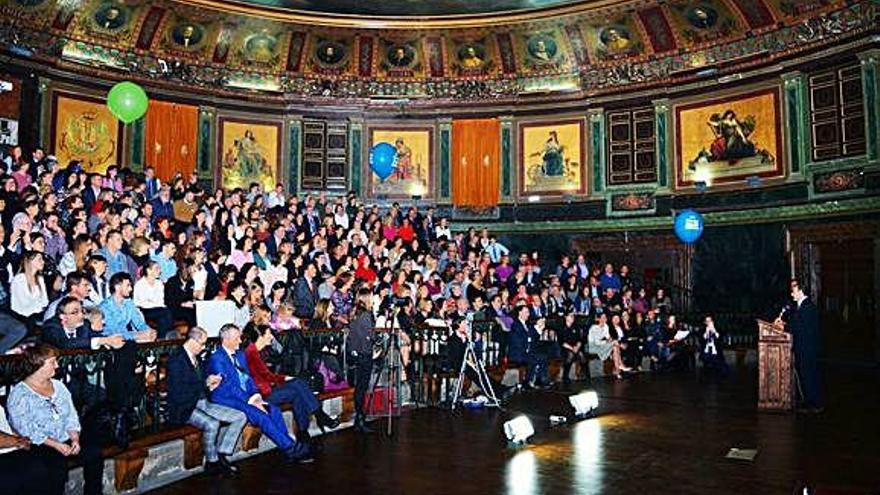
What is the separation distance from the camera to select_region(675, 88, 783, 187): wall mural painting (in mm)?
18516

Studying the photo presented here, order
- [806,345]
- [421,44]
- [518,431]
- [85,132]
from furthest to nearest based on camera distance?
[421,44] < [85,132] < [806,345] < [518,431]

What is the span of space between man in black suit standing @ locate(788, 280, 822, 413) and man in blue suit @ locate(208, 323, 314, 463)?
6.74 meters

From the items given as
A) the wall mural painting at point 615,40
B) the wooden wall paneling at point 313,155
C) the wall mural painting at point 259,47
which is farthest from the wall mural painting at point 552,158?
the wall mural painting at point 259,47

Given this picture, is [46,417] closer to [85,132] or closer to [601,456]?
[601,456]

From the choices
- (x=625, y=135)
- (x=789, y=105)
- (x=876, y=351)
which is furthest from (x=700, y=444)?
(x=625, y=135)

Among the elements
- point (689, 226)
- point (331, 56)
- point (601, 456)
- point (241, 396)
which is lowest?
point (601, 456)

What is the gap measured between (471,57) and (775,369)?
14559 millimetres

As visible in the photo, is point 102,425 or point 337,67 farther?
point 337,67

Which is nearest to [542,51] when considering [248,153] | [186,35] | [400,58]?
[400,58]

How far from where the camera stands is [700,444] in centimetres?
812

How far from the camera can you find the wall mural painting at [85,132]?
18469mm

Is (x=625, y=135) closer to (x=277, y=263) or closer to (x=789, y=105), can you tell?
(x=789, y=105)

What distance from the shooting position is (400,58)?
22.6 metres

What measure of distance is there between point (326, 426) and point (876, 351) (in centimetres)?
1255
